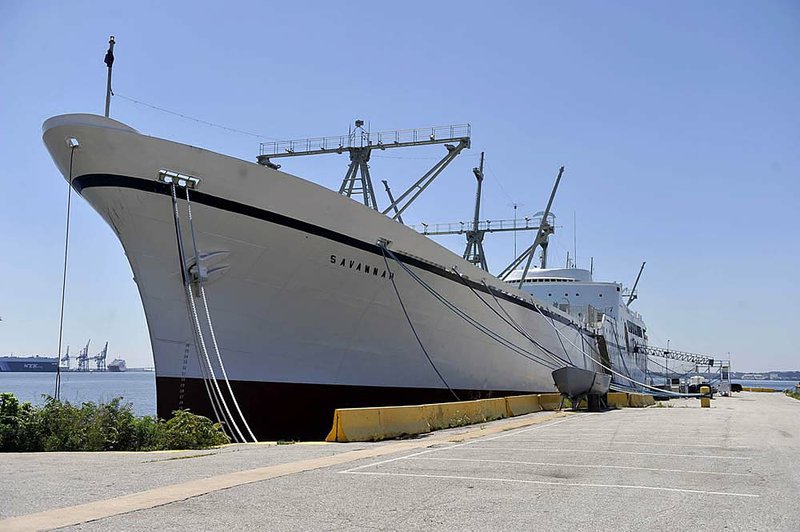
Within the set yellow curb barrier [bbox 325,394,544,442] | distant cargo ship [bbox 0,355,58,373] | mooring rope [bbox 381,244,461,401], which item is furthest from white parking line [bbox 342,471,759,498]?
distant cargo ship [bbox 0,355,58,373]

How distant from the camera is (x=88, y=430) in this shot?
39.0 ft

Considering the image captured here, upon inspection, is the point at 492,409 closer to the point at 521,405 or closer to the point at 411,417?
the point at 521,405

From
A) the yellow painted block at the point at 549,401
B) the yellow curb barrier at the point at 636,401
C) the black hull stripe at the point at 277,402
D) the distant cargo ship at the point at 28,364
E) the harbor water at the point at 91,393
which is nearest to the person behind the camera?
the black hull stripe at the point at 277,402

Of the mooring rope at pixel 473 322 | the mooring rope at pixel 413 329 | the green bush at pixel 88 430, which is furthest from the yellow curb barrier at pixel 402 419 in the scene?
the mooring rope at pixel 473 322

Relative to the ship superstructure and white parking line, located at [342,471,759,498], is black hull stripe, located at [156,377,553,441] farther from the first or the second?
the ship superstructure

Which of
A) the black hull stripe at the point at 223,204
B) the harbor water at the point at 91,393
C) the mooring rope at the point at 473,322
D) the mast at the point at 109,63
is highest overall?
the mast at the point at 109,63

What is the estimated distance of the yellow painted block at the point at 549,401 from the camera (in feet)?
75.8

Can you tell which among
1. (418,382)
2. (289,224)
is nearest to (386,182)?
(418,382)

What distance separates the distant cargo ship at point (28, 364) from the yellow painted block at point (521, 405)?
16959 centimetres

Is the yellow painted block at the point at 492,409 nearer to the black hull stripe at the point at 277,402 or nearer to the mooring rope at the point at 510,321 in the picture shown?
the black hull stripe at the point at 277,402

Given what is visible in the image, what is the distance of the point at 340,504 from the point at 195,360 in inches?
344

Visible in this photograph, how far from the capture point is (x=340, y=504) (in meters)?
6.48

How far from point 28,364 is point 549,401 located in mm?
181019

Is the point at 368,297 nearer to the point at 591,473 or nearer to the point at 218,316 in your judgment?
the point at 218,316
